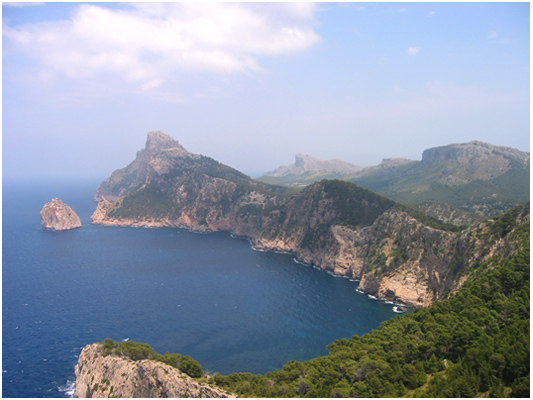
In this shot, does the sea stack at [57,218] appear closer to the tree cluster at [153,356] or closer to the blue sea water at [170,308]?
the blue sea water at [170,308]

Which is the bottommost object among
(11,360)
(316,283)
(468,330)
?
(11,360)

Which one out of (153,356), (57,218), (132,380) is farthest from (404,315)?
(57,218)

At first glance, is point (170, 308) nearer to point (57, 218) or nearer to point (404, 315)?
point (404, 315)

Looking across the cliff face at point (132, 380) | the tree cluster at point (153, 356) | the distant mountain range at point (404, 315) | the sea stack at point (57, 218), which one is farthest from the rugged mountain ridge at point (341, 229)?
the cliff face at point (132, 380)

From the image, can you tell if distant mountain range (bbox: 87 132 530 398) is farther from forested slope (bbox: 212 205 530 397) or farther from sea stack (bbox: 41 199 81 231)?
sea stack (bbox: 41 199 81 231)

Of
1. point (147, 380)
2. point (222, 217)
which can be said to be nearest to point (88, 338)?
point (147, 380)

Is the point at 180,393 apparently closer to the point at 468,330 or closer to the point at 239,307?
the point at 468,330
